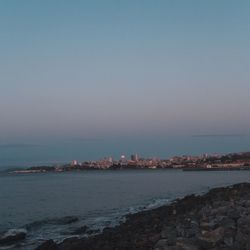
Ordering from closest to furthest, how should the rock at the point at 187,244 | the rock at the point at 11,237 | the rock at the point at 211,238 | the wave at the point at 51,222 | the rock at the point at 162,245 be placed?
the rock at the point at 187,244 → the rock at the point at 211,238 → the rock at the point at 162,245 → the rock at the point at 11,237 → the wave at the point at 51,222

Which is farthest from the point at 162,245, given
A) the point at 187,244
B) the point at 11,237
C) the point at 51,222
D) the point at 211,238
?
the point at 51,222

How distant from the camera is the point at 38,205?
1609 inches

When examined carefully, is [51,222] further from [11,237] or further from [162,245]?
[162,245]

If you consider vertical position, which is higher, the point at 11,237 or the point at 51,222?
the point at 11,237

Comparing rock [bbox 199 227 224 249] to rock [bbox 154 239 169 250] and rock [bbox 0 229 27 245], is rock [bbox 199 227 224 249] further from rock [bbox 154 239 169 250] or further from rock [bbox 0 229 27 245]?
rock [bbox 0 229 27 245]

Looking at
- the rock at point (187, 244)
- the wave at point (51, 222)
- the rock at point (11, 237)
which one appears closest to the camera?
the rock at point (187, 244)

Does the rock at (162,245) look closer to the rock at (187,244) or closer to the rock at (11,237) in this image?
the rock at (187,244)

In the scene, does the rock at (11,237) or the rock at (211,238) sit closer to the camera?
the rock at (211,238)

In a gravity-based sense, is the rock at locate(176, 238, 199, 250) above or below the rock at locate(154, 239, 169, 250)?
above

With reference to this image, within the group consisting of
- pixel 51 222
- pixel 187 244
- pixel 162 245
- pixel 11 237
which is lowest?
pixel 51 222

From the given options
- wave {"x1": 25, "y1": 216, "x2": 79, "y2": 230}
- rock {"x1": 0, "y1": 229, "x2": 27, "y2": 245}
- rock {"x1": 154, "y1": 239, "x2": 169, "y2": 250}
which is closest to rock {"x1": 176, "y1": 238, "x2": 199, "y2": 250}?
rock {"x1": 154, "y1": 239, "x2": 169, "y2": 250}

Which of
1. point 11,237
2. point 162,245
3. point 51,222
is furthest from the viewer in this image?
point 51,222

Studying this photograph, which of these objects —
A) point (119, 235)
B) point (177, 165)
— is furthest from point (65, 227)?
point (177, 165)

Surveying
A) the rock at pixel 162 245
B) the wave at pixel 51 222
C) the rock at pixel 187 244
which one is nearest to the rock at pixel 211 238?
the rock at pixel 187 244
